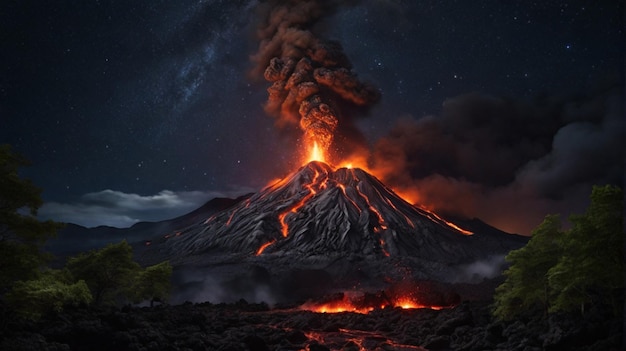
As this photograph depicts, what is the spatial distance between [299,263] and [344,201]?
61.5 ft

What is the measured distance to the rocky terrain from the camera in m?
10.6

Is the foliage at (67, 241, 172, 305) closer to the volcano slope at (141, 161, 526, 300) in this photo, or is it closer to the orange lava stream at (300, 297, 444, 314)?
the orange lava stream at (300, 297, 444, 314)

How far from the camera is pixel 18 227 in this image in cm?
921

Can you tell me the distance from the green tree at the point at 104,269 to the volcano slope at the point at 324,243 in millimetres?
20491

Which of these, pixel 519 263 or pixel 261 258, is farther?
pixel 261 258

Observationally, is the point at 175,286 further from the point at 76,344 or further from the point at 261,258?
the point at 76,344

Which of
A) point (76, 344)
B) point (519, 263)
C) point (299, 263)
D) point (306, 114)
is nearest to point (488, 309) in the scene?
point (519, 263)

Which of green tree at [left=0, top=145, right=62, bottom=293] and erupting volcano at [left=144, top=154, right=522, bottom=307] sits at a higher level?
erupting volcano at [left=144, top=154, right=522, bottom=307]

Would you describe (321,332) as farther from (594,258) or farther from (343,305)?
(594,258)

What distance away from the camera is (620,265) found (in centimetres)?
1138

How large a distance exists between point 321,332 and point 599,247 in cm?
1482

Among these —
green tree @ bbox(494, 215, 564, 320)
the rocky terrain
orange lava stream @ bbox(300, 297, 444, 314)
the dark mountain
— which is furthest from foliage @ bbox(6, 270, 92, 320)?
the dark mountain

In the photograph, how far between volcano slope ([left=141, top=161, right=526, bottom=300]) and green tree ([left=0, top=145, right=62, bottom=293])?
32.0 m

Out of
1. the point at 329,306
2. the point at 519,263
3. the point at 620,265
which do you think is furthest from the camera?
the point at 329,306
